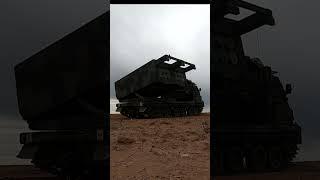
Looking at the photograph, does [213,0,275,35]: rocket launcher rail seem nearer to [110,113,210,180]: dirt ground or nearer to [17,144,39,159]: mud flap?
[110,113,210,180]: dirt ground

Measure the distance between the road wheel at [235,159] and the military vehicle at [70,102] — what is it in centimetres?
419

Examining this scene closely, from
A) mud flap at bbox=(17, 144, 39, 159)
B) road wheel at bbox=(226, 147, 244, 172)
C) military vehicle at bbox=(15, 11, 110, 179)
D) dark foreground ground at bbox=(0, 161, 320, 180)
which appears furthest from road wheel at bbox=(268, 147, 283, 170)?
Result: mud flap at bbox=(17, 144, 39, 159)

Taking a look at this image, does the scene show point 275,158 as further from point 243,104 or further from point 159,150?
point 159,150

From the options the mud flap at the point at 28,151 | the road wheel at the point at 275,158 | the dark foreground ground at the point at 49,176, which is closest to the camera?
the mud flap at the point at 28,151

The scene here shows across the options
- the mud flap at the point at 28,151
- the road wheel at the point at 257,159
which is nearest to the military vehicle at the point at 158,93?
the road wheel at the point at 257,159

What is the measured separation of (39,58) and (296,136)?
839 cm

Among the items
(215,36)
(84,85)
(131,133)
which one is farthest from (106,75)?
(215,36)

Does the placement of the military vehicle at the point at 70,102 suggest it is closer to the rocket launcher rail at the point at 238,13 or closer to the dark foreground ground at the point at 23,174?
the dark foreground ground at the point at 23,174

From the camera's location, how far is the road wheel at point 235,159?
468 inches

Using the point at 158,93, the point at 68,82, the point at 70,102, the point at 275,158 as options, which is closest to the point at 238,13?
the point at 158,93

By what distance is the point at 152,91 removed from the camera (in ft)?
44.2

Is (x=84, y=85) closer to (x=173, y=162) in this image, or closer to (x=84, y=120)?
(x=84, y=120)

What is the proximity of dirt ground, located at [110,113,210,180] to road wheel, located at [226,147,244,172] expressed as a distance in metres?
0.77

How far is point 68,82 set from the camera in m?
9.09
